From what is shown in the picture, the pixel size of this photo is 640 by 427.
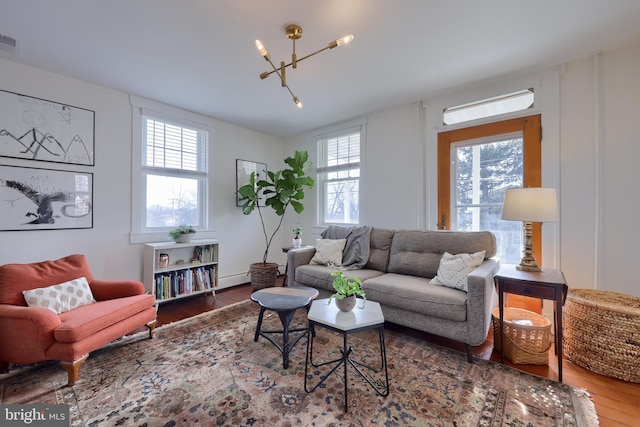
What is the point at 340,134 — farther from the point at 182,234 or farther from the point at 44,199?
the point at 44,199

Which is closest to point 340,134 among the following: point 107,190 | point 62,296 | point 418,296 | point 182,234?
point 182,234

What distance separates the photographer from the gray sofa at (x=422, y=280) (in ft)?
6.94

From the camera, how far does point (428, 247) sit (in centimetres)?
295

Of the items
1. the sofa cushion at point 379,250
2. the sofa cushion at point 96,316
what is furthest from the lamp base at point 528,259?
the sofa cushion at point 96,316

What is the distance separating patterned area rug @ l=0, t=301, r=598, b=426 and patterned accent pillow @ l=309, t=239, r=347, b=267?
1.10 meters

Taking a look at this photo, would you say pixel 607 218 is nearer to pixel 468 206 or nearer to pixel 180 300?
pixel 468 206

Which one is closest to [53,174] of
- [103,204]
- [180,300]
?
[103,204]

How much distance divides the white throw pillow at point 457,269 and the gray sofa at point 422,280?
53 millimetres

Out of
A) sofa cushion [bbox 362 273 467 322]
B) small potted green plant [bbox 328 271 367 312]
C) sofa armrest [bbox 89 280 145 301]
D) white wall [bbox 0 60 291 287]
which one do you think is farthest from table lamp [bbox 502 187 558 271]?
white wall [bbox 0 60 291 287]

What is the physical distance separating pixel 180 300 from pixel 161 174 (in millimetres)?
1727

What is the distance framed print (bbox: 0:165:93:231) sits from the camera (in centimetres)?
255

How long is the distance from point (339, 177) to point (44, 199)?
11.8ft

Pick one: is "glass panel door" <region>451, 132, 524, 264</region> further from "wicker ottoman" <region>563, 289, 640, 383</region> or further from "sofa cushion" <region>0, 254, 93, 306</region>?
"sofa cushion" <region>0, 254, 93, 306</region>

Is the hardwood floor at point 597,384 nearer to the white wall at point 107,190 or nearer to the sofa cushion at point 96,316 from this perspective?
the sofa cushion at point 96,316
